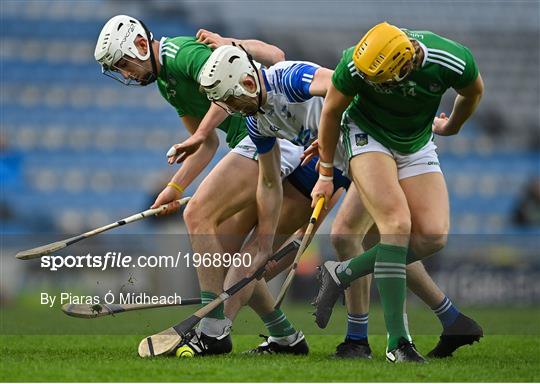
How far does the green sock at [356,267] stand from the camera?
17.8ft

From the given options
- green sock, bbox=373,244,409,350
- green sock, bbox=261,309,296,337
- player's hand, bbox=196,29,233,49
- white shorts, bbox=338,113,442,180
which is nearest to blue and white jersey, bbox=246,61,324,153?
white shorts, bbox=338,113,442,180

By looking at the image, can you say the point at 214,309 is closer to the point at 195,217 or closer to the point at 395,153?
the point at 195,217

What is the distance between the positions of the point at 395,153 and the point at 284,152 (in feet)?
2.95

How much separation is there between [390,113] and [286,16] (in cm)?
1459

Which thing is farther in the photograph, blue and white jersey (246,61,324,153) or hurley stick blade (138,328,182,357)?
hurley stick blade (138,328,182,357)

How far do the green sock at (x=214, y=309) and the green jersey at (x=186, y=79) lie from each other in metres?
0.88

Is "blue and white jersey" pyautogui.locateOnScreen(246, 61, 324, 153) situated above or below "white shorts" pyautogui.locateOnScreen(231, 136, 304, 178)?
above

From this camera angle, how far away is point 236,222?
609 centimetres

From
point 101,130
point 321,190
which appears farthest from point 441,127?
point 101,130

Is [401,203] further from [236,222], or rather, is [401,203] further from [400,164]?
[236,222]

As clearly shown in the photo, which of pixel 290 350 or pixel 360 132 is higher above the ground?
pixel 360 132

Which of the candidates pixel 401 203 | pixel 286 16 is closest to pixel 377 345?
pixel 401 203

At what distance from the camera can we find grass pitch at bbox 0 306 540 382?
459cm

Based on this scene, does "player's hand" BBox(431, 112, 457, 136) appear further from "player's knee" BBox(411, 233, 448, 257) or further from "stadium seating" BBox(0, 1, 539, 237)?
"stadium seating" BBox(0, 1, 539, 237)
